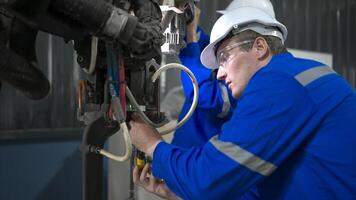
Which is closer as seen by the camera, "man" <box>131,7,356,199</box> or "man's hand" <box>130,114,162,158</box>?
"man" <box>131,7,356,199</box>

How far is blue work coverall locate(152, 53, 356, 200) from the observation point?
2.78ft

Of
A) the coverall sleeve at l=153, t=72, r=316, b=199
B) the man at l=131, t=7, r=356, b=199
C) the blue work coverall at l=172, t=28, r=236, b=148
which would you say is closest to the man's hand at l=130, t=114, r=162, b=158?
the man at l=131, t=7, r=356, b=199

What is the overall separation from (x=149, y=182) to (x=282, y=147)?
520 mm

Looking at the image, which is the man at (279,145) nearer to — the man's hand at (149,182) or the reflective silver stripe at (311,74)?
the reflective silver stripe at (311,74)

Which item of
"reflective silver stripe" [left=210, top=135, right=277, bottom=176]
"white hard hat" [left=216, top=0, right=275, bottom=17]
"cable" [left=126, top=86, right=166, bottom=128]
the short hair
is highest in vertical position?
"white hard hat" [left=216, top=0, right=275, bottom=17]

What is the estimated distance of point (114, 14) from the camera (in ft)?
2.40

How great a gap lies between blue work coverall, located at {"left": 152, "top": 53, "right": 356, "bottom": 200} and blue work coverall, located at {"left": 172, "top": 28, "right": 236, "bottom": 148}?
514mm

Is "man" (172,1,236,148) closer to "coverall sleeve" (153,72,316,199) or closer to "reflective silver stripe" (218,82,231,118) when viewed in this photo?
"reflective silver stripe" (218,82,231,118)

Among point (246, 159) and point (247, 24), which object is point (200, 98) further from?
point (246, 159)

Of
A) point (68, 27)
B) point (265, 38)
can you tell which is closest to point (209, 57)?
point (265, 38)

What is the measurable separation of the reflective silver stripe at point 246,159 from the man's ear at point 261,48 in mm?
330

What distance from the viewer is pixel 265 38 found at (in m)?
1.10

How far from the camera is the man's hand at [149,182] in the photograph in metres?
1.16

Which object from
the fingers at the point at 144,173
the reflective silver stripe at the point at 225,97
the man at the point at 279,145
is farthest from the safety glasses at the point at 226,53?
the fingers at the point at 144,173
